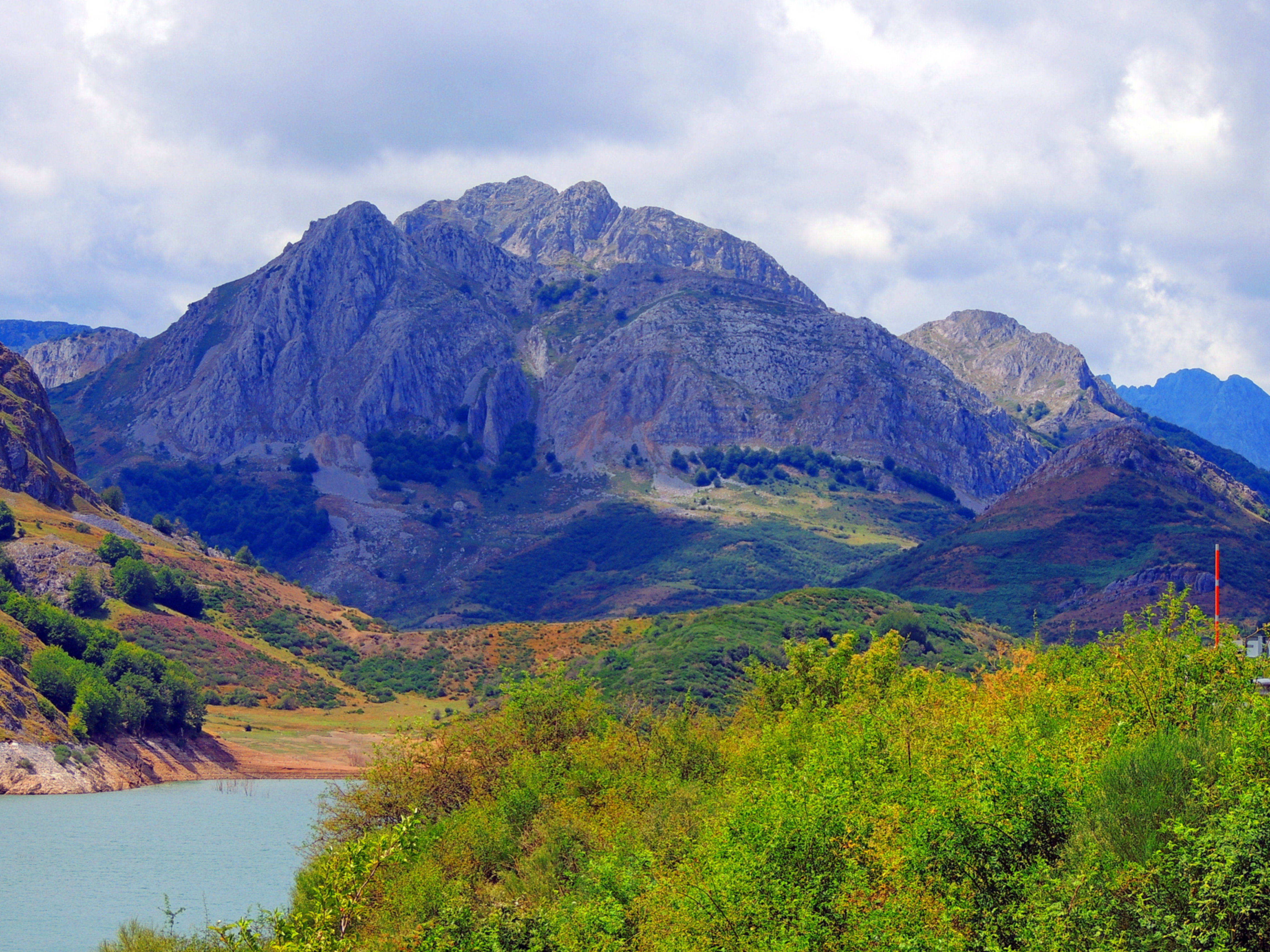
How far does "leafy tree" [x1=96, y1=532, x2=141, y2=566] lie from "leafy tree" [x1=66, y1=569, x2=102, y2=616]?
910 cm

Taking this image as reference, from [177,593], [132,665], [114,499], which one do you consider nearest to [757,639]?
[132,665]

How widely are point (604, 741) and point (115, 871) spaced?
28086 mm

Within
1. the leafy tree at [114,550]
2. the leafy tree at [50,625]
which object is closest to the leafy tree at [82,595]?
the leafy tree at [114,550]

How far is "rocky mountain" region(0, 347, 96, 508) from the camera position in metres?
153

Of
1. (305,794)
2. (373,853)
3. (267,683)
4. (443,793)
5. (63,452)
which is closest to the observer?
(373,853)

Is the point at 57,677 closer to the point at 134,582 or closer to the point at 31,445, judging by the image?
the point at 134,582

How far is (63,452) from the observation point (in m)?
180

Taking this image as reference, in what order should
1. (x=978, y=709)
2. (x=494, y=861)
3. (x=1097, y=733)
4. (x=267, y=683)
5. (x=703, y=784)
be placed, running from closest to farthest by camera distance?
(x=1097, y=733), (x=978, y=709), (x=494, y=861), (x=703, y=784), (x=267, y=683)

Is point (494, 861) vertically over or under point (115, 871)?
over

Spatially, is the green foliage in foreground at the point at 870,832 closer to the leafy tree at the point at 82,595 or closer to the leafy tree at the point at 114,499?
the leafy tree at the point at 82,595

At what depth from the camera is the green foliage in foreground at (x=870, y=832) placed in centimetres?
2566

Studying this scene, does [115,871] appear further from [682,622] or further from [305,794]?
[682,622]

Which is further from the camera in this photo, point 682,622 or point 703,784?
point 682,622

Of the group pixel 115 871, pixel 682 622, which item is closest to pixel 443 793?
pixel 115 871
